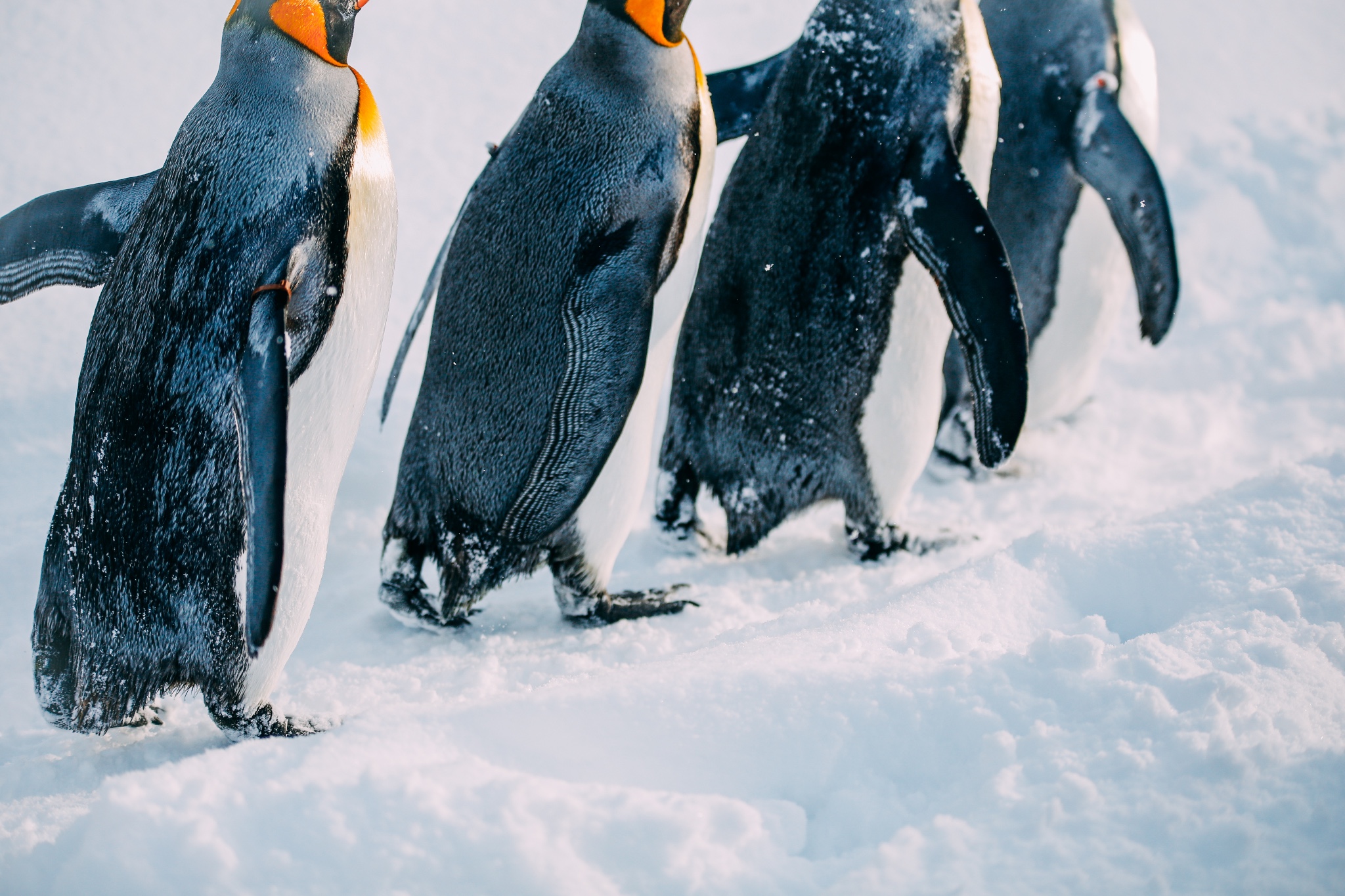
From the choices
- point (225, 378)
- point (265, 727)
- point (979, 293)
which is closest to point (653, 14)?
point (979, 293)

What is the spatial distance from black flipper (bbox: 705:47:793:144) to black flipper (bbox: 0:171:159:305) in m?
1.22

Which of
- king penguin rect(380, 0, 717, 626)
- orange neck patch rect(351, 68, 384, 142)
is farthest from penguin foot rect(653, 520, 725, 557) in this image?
orange neck patch rect(351, 68, 384, 142)

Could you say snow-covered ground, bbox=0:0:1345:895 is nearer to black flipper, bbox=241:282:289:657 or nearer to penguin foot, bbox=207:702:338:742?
penguin foot, bbox=207:702:338:742

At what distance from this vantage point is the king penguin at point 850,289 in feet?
6.37

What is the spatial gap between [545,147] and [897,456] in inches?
42.3

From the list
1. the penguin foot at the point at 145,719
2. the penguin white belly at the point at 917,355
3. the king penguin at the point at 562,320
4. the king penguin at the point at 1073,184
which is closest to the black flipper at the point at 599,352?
the king penguin at the point at 562,320

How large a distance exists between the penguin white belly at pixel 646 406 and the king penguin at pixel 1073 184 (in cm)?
109

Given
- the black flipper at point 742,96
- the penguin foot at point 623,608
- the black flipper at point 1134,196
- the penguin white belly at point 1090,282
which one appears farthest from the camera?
the penguin white belly at point 1090,282

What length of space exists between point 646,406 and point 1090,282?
5.26 feet

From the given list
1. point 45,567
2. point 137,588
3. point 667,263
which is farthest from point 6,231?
point 667,263

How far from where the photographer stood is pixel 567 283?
1781mm

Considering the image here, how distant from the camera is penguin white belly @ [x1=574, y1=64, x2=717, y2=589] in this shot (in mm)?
1888

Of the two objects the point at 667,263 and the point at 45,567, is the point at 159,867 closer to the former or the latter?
the point at 45,567

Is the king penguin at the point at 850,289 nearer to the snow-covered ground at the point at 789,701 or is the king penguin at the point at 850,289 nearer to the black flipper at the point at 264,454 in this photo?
the snow-covered ground at the point at 789,701
